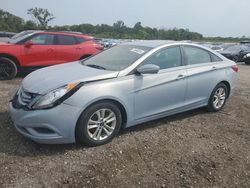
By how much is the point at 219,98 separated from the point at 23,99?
→ 3917 millimetres

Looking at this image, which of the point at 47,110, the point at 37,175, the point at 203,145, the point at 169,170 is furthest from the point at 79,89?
the point at 203,145

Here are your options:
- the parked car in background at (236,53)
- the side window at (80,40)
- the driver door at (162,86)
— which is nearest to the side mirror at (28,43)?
the side window at (80,40)

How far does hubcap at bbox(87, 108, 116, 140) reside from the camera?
13.7ft

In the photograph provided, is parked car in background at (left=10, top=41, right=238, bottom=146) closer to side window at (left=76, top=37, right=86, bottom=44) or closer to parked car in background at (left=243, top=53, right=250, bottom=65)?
side window at (left=76, top=37, right=86, bottom=44)

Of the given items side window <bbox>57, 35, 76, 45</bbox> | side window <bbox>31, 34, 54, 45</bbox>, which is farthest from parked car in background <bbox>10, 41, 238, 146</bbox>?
side window <bbox>57, 35, 76, 45</bbox>

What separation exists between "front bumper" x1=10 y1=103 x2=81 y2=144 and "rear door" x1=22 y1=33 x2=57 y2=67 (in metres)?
5.69

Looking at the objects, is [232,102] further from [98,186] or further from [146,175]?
[98,186]

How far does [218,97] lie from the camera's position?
20.3 ft

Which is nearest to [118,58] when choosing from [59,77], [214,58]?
[59,77]

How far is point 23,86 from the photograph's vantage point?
438 centimetres

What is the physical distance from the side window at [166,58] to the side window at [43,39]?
565cm

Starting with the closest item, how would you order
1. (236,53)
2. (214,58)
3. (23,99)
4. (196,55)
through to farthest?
(23,99) → (196,55) → (214,58) → (236,53)

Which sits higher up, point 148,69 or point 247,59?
point 148,69

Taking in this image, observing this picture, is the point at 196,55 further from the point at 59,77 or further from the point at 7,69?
the point at 7,69
